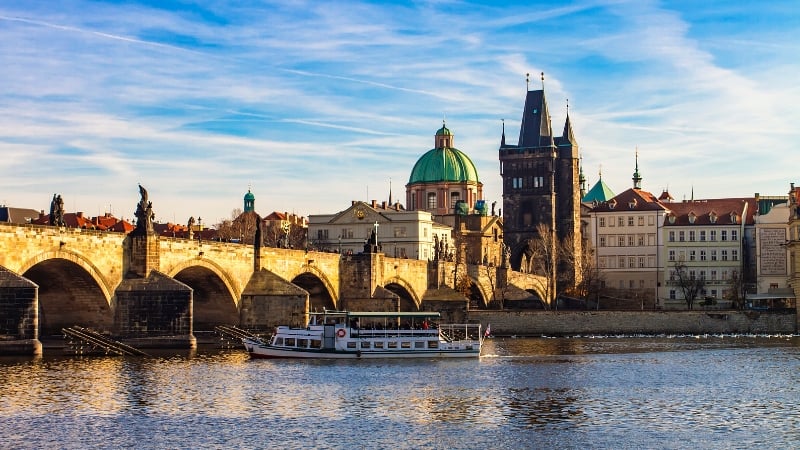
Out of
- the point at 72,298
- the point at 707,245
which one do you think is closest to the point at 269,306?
the point at 72,298

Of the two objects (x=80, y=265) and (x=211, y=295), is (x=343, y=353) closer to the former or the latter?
(x=211, y=295)

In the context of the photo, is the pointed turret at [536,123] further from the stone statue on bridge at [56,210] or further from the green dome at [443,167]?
the stone statue on bridge at [56,210]

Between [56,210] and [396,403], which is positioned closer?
[396,403]

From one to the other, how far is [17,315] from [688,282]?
302 feet

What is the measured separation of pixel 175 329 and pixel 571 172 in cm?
10400

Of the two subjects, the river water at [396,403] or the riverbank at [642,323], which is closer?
the river water at [396,403]

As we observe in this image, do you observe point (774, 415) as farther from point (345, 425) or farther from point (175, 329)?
point (175, 329)

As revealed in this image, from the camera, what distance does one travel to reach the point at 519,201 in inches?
6442

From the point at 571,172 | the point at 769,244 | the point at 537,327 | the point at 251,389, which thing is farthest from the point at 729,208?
the point at 251,389

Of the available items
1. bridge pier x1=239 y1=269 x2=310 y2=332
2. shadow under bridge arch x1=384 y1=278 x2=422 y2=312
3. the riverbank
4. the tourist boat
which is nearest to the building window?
shadow under bridge arch x1=384 y1=278 x2=422 y2=312

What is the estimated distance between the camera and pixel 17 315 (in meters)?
55.0

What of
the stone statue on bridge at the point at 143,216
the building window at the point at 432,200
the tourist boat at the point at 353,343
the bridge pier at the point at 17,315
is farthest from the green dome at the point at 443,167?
the bridge pier at the point at 17,315

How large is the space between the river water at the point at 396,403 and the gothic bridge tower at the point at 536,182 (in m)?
91.3

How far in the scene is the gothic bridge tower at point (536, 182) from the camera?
Answer: 527ft
